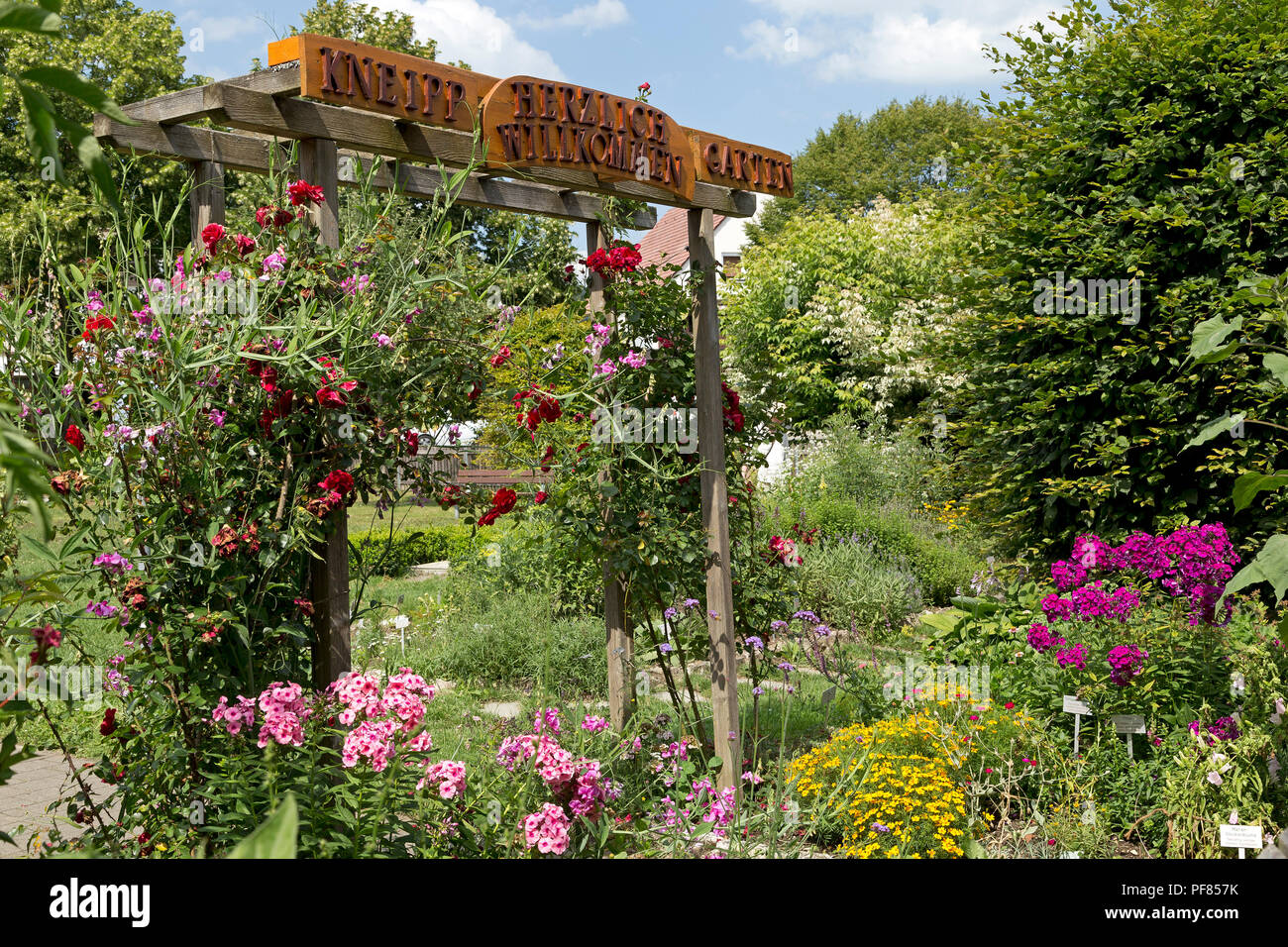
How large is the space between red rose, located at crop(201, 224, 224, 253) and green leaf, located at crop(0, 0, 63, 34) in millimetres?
1858

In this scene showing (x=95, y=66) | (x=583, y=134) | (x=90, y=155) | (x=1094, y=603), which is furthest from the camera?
(x=95, y=66)

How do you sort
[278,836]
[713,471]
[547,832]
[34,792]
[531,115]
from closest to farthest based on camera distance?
[278,836]
[547,832]
[531,115]
[713,471]
[34,792]

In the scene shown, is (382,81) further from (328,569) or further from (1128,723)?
(1128,723)

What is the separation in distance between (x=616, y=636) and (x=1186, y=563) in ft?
7.99

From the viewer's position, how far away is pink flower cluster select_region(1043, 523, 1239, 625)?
4.13 metres

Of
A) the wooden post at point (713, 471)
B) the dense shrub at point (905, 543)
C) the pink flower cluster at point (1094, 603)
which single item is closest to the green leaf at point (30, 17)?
the wooden post at point (713, 471)

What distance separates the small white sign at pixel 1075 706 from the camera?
390 cm

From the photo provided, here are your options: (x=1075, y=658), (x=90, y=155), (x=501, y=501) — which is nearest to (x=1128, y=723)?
(x=1075, y=658)

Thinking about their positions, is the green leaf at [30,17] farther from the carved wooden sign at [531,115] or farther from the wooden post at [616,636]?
the wooden post at [616,636]

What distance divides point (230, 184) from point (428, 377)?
16563 mm

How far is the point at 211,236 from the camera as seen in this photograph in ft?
9.10

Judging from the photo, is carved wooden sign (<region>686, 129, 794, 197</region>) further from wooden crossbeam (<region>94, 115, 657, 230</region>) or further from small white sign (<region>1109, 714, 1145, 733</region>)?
small white sign (<region>1109, 714, 1145, 733</region>)

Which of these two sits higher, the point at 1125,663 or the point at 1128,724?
the point at 1125,663

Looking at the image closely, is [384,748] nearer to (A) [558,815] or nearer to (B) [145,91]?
(A) [558,815]
